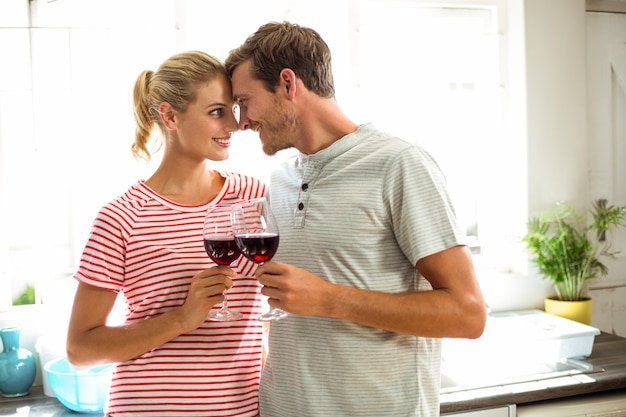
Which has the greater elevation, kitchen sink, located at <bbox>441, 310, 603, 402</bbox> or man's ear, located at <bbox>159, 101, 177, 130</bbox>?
man's ear, located at <bbox>159, 101, 177, 130</bbox>

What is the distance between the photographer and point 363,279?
1409mm

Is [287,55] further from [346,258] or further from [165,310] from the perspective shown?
[165,310]

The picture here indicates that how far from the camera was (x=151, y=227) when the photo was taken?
1558 mm

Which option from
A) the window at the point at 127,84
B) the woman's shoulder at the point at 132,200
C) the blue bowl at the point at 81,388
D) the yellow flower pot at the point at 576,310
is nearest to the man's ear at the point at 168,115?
the woman's shoulder at the point at 132,200

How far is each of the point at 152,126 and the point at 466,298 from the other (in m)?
0.88

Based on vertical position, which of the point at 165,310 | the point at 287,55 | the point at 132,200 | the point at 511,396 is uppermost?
the point at 287,55

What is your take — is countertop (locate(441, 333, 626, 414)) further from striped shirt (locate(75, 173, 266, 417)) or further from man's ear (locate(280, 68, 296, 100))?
man's ear (locate(280, 68, 296, 100))

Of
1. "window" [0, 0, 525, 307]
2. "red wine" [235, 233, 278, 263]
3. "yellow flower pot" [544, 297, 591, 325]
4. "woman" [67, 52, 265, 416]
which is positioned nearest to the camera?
"red wine" [235, 233, 278, 263]

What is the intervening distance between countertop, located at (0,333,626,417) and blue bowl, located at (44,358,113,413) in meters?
0.03

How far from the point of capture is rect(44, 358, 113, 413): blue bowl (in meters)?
2.19

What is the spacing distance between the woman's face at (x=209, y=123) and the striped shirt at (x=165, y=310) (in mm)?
162

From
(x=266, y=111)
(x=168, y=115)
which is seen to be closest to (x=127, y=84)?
(x=168, y=115)

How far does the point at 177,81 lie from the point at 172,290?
1.58 ft

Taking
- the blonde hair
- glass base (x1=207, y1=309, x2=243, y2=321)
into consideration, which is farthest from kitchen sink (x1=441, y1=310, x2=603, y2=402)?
the blonde hair
